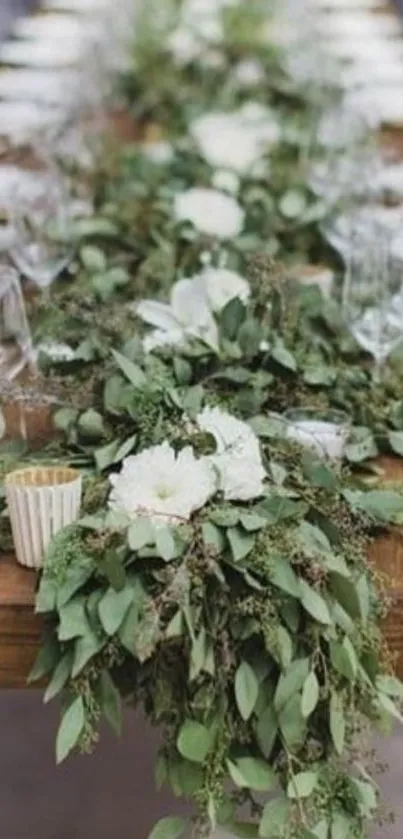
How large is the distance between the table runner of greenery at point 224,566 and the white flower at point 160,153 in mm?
1307

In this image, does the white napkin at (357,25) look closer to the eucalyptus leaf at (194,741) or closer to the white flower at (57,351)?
the white flower at (57,351)

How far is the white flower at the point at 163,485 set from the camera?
1374 mm

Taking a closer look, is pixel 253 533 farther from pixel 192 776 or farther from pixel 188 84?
pixel 188 84

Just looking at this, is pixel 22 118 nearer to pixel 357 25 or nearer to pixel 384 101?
pixel 384 101

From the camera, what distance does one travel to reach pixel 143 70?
192 inches

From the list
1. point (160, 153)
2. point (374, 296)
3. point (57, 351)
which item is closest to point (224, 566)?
point (57, 351)

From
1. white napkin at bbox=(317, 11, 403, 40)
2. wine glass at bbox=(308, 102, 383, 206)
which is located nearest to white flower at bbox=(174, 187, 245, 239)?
wine glass at bbox=(308, 102, 383, 206)

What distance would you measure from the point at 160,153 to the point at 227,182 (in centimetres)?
43

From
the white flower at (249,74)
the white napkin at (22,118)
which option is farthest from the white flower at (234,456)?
the white flower at (249,74)

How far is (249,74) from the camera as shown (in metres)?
4.65

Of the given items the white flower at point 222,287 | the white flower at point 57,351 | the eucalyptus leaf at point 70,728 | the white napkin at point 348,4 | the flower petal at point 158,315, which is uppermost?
the white flower at point 57,351

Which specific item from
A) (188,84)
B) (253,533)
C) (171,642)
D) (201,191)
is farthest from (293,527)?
(188,84)

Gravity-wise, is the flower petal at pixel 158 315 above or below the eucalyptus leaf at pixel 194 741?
above

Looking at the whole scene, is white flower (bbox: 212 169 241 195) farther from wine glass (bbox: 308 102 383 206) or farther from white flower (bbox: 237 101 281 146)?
white flower (bbox: 237 101 281 146)
